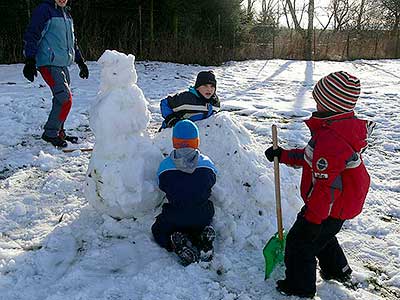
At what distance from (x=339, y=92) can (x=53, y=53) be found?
3.46m

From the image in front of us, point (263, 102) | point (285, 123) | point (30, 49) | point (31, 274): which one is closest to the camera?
point (31, 274)

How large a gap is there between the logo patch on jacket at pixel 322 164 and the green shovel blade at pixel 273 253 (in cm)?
64

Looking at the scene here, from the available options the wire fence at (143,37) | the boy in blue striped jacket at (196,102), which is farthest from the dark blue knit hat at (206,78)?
the wire fence at (143,37)

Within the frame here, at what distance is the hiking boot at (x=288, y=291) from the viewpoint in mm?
2486

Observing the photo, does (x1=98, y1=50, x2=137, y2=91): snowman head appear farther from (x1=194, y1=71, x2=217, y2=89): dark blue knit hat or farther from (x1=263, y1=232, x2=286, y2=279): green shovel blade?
(x1=263, y1=232, x2=286, y2=279): green shovel blade

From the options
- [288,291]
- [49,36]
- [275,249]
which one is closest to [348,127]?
[275,249]

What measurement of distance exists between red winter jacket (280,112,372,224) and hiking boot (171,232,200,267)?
2.36 feet

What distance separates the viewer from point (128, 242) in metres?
2.94

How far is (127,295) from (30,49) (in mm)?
3207

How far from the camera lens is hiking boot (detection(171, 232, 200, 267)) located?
2.66 meters

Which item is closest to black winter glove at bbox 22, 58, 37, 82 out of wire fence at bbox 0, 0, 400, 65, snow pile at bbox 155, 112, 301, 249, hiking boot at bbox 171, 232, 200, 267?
snow pile at bbox 155, 112, 301, 249

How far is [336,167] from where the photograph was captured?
7.47ft

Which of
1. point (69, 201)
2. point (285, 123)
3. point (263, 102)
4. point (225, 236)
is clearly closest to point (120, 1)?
point (263, 102)

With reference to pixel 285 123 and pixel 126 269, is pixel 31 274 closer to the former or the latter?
pixel 126 269
